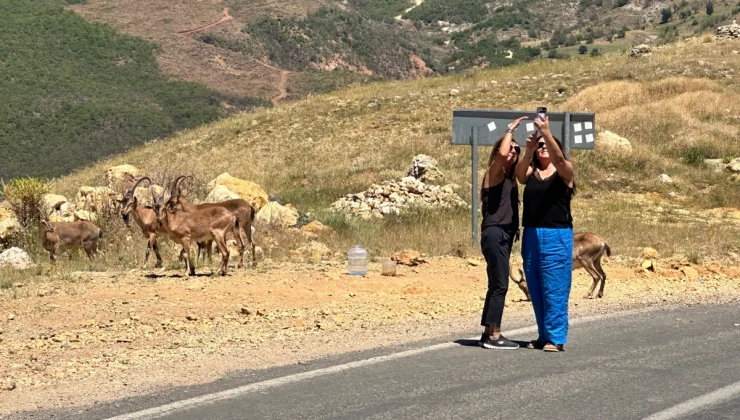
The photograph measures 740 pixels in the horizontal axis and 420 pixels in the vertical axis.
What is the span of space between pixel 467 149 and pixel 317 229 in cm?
1251

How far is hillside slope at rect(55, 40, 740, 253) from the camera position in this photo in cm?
2459

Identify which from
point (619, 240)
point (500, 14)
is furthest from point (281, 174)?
point (500, 14)

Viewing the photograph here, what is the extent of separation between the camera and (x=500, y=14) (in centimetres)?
11988

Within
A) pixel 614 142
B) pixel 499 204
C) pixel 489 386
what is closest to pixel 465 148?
pixel 614 142

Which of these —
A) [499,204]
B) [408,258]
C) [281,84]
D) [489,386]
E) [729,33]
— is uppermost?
[729,33]

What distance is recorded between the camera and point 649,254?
16.4 meters

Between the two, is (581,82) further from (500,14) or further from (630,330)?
(500,14)

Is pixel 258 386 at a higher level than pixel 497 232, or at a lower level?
lower

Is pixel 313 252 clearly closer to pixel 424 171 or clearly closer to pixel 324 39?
pixel 424 171

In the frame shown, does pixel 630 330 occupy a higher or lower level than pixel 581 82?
lower

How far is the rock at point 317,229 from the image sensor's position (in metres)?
18.3

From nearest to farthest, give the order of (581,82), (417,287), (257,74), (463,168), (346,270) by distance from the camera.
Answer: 1. (417,287)
2. (346,270)
3. (463,168)
4. (581,82)
5. (257,74)

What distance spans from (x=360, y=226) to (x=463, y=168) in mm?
9501

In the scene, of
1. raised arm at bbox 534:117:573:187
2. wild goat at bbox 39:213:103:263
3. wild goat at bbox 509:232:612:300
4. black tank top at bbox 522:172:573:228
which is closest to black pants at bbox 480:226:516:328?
black tank top at bbox 522:172:573:228
